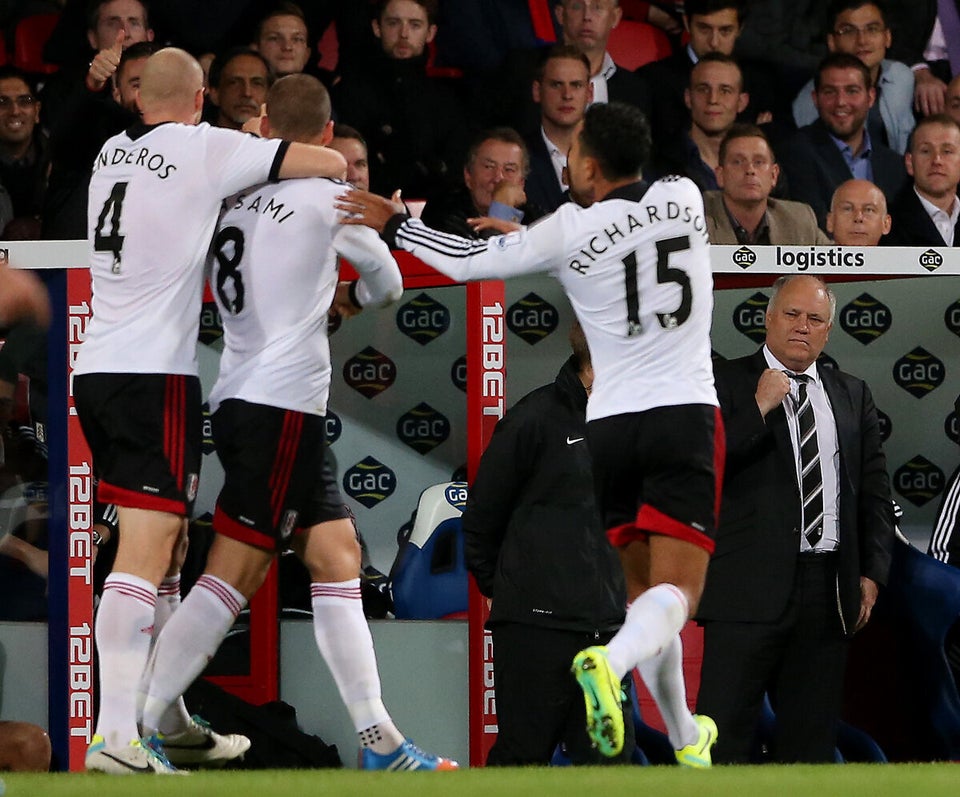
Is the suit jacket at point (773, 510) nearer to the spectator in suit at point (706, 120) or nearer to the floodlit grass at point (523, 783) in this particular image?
the floodlit grass at point (523, 783)

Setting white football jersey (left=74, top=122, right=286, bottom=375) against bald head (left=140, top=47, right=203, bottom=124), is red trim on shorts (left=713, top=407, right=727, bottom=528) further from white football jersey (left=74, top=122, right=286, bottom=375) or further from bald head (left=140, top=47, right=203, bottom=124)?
bald head (left=140, top=47, right=203, bottom=124)

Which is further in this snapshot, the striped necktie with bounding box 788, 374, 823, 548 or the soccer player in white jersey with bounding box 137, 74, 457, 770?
the striped necktie with bounding box 788, 374, 823, 548

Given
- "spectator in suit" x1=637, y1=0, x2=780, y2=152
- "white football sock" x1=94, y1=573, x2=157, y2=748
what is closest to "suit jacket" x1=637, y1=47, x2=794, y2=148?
"spectator in suit" x1=637, y1=0, x2=780, y2=152

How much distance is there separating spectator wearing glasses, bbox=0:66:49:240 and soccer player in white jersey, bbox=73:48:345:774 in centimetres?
307

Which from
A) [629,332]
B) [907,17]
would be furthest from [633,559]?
[907,17]

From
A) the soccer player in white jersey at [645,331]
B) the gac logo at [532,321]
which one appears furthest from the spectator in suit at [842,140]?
the soccer player in white jersey at [645,331]

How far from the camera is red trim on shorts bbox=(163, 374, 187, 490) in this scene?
5.39 m

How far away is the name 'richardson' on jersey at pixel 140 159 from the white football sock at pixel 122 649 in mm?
1231

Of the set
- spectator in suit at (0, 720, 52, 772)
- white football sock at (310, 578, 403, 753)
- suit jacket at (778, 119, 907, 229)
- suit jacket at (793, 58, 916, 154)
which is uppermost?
suit jacket at (793, 58, 916, 154)

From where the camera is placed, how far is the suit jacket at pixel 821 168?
9.09 meters

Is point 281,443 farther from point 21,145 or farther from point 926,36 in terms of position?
point 926,36

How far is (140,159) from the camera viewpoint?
18.1ft

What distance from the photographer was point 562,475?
675 cm

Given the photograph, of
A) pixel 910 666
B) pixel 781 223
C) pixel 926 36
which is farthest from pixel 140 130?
pixel 926 36
